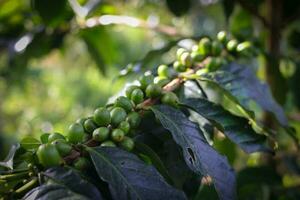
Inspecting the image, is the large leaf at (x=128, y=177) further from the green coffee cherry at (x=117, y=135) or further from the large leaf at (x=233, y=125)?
the large leaf at (x=233, y=125)

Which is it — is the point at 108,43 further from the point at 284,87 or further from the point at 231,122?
the point at 231,122

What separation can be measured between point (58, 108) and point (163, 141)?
367 centimetres

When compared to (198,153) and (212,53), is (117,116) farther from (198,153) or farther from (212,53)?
(212,53)

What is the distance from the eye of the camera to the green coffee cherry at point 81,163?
Result: 57 centimetres

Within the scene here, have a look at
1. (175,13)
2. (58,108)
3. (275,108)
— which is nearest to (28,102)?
(58,108)

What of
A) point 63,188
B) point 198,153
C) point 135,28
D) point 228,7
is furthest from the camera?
point 135,28

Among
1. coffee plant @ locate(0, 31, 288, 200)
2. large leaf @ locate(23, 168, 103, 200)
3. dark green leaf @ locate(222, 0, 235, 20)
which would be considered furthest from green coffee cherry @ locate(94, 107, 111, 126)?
dark green leaf @ locate(222, 0, 235, 20)

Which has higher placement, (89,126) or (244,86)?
(89,126)

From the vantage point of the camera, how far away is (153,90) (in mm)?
695

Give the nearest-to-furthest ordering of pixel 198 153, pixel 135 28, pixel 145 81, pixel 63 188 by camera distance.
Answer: pixel 63 188, pixel 198 153, pixel 145 81, pixel 135 28

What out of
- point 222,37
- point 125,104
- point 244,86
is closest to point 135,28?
point 222,37

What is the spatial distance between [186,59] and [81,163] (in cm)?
34

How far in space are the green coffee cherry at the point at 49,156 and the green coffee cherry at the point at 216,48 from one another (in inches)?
17.7

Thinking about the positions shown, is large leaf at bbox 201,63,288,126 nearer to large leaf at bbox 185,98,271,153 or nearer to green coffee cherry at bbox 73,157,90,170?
large leaf at bbox 185,98,271,153
